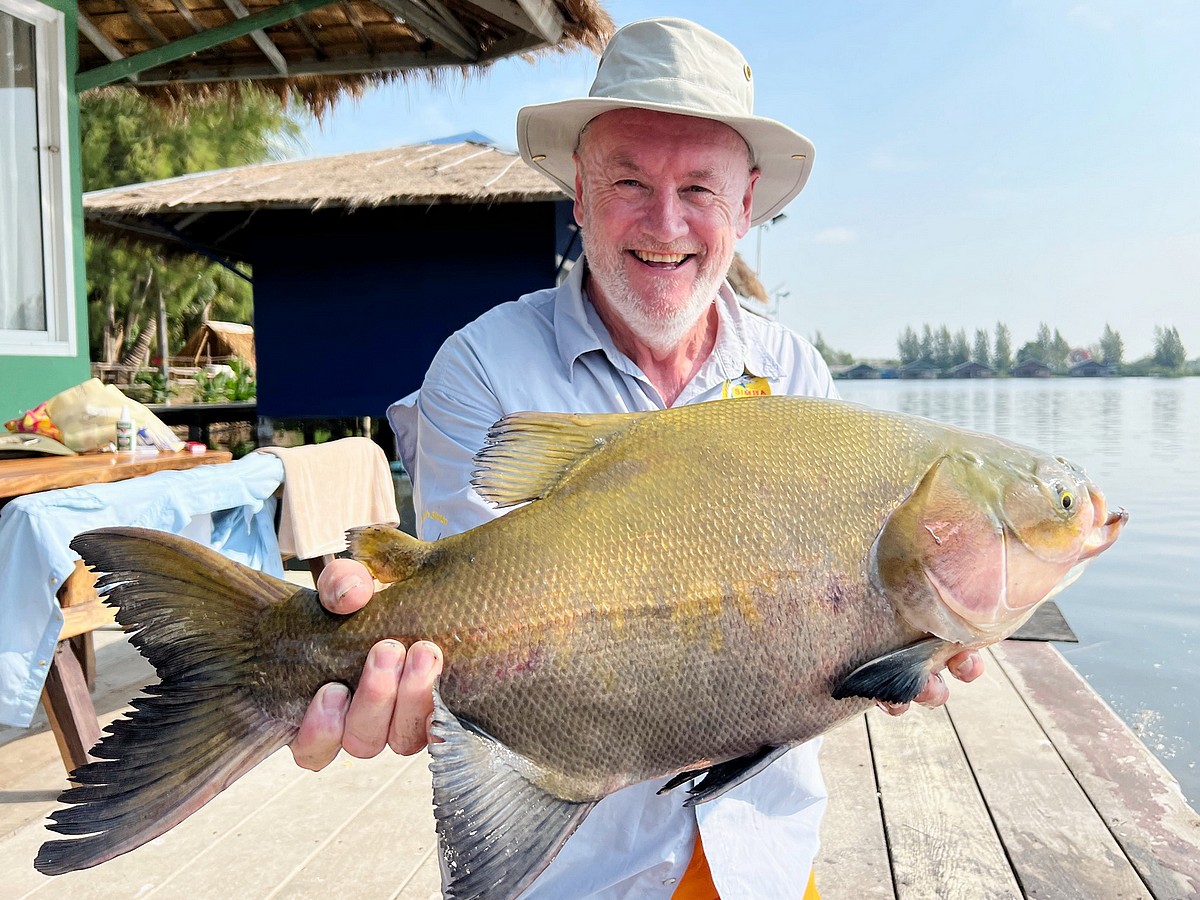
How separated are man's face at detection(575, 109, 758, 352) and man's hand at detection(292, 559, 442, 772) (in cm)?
93

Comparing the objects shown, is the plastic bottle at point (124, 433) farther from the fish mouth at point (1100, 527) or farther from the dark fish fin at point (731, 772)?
the fish mouth at point (1100, 527)

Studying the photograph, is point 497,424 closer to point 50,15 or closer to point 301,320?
point 50,15

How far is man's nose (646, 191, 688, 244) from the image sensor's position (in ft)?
6.29

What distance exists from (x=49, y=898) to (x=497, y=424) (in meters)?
2.28

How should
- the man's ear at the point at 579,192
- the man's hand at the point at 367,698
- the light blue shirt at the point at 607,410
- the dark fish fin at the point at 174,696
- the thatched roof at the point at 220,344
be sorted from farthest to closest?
the thatched roof at the point at 220,344 < the man's ear at the point at 579,192 < the light blue shirt at the point at 607,410 < the man's hand at the point at 367,698 < the dark fish fin at the point at 174,696

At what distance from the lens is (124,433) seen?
14.4ft

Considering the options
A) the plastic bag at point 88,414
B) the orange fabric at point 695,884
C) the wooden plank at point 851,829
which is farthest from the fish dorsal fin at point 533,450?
the plastic bag at point 88,414

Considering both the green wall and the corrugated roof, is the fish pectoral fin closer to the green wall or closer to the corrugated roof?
the green wall

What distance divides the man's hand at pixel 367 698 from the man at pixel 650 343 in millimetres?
Result: 460

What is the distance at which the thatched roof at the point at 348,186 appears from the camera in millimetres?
8602

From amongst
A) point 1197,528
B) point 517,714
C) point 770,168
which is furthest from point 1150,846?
point 1197,528

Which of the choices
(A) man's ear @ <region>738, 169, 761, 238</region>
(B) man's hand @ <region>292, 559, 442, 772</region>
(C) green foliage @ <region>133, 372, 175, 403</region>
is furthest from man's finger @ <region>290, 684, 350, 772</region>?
(C) green foliage @ <region>133, 372, 175, 403</region>

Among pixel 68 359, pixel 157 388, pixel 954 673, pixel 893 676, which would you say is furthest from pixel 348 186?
pixel 157 388

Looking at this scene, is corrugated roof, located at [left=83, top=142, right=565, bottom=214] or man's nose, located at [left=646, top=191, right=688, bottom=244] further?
corrugated roof, located at [left=83, top=142, right=565, bottom=214]
